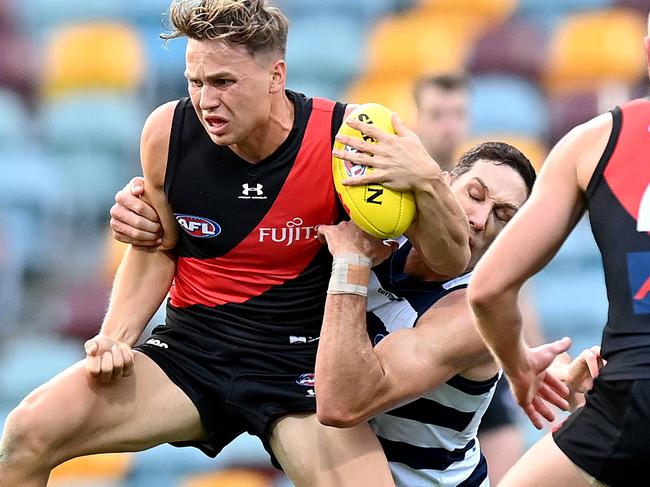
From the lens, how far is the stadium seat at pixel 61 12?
737cm

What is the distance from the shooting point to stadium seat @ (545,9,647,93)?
23.8 ft

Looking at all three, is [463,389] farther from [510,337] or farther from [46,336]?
[46,336]

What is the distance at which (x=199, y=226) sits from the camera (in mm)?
3607

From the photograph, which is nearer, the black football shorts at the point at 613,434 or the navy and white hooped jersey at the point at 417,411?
the black football shorts at the point at 613,434

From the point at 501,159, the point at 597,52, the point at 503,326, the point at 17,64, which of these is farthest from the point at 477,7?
the point at 503,326

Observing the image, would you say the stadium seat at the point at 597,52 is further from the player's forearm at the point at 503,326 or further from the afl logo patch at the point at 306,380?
the player's forearm at the point at 503,326

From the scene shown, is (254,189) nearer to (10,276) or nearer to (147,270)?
(147,270)

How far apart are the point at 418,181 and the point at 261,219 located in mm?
558

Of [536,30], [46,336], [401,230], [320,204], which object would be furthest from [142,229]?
[536,30]

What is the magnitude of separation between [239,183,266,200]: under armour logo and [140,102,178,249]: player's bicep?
9.6 inches

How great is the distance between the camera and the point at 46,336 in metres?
6.22

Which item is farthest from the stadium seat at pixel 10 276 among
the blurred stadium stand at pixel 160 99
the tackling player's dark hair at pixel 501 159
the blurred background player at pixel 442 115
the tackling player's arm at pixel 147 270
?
the tackling player's dark hair at pixel 501 159

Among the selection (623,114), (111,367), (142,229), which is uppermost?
(623,114)

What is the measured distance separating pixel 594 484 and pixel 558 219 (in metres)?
0.59
